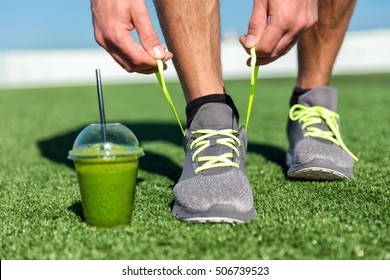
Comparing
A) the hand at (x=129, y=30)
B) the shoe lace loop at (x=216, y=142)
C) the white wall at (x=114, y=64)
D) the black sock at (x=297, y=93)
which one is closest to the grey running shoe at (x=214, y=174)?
the shoe lace loop at (x=216, y=142)

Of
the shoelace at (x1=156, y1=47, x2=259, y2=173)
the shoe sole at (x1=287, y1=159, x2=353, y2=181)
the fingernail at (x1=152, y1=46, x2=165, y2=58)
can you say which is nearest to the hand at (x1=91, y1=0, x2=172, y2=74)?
the fingernail at (x1=152, y1=46, x2=165, y2=58)

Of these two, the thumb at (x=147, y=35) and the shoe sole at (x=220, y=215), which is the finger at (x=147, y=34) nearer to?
the thumb at (x=147, y=35)

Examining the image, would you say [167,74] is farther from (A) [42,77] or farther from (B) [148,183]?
(B) [148,183]

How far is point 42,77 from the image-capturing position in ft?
59.6

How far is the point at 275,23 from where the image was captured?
4.13ft

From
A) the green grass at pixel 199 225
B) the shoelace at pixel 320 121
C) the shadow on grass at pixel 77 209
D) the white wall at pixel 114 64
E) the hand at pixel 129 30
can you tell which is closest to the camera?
the green grass at pixel 199 225

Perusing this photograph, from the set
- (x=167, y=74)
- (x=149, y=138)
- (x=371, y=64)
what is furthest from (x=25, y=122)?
(x=371, y=64)

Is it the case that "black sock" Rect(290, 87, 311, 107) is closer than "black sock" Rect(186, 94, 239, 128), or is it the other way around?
"black sock" Rect(186, 94, 239, 128)

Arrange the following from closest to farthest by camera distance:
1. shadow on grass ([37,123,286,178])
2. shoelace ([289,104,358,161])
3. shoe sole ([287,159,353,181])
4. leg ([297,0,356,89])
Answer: shoe sole ([287,159,353,181]), shoelace ([289,104,358,161]), leg ([297,0,356,89]), shadow on grass ([37,123,286,178])

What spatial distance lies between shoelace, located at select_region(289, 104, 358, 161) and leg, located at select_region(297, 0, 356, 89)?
13cm

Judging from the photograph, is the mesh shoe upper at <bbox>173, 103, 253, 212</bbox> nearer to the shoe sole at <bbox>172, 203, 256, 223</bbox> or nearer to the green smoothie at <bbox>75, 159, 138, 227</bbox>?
the shoe sole at <bbox>172, 203, 256, 223</bbox>

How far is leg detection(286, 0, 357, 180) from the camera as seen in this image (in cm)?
172

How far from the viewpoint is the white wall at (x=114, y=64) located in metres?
17.0

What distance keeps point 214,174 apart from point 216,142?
10 cm
